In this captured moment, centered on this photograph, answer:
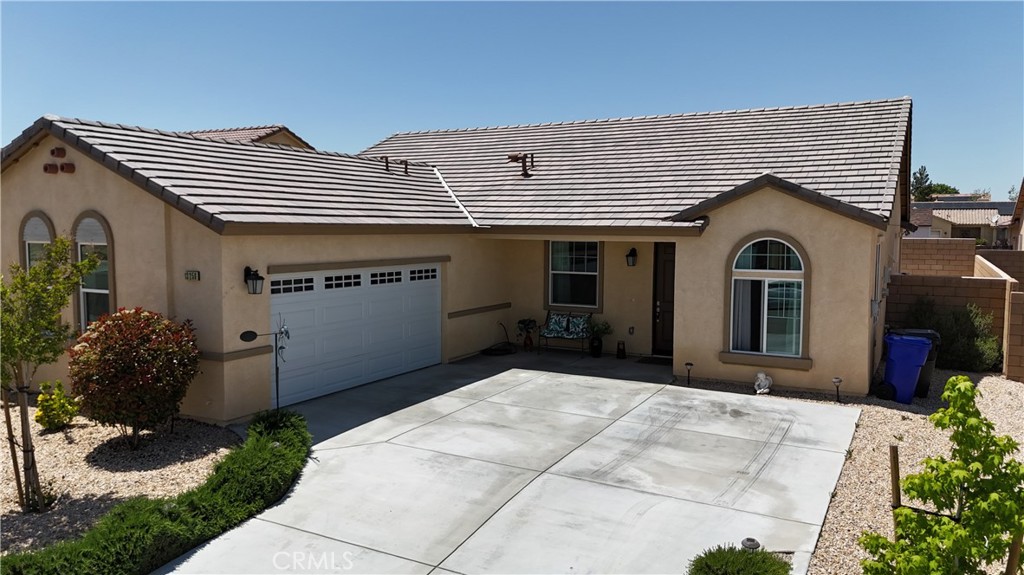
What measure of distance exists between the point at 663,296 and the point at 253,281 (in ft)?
28.0

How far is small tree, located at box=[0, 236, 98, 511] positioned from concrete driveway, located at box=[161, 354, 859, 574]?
2.37m

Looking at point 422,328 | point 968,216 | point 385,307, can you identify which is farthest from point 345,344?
point 968,216

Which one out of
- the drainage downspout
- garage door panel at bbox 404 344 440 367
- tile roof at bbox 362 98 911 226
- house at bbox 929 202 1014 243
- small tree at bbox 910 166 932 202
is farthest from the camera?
small tree at bbox 910 166 932 202

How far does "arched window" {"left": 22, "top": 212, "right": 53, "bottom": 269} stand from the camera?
11.2 metres

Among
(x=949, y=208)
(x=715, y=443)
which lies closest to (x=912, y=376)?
→ (x=715, y=443)

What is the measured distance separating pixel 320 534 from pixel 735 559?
3.59m

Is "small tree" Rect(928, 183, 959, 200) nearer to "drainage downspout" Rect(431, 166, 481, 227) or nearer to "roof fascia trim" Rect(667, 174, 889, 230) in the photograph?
"drainage downspout" Rect(431, 166, 481, 227)

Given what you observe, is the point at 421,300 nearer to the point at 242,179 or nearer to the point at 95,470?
the point at 242,179

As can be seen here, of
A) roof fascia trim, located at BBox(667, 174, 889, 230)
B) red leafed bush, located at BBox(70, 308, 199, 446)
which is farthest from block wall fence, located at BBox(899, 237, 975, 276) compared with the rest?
red leafed bush, located at BBox(70, 308, 199, 446)

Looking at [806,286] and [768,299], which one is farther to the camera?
[768,299]

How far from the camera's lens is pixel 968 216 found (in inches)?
2375

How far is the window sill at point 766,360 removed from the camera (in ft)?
39.4

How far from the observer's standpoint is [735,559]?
18.1ft

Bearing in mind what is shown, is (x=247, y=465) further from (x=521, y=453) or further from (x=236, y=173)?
(x=236, y=173)
